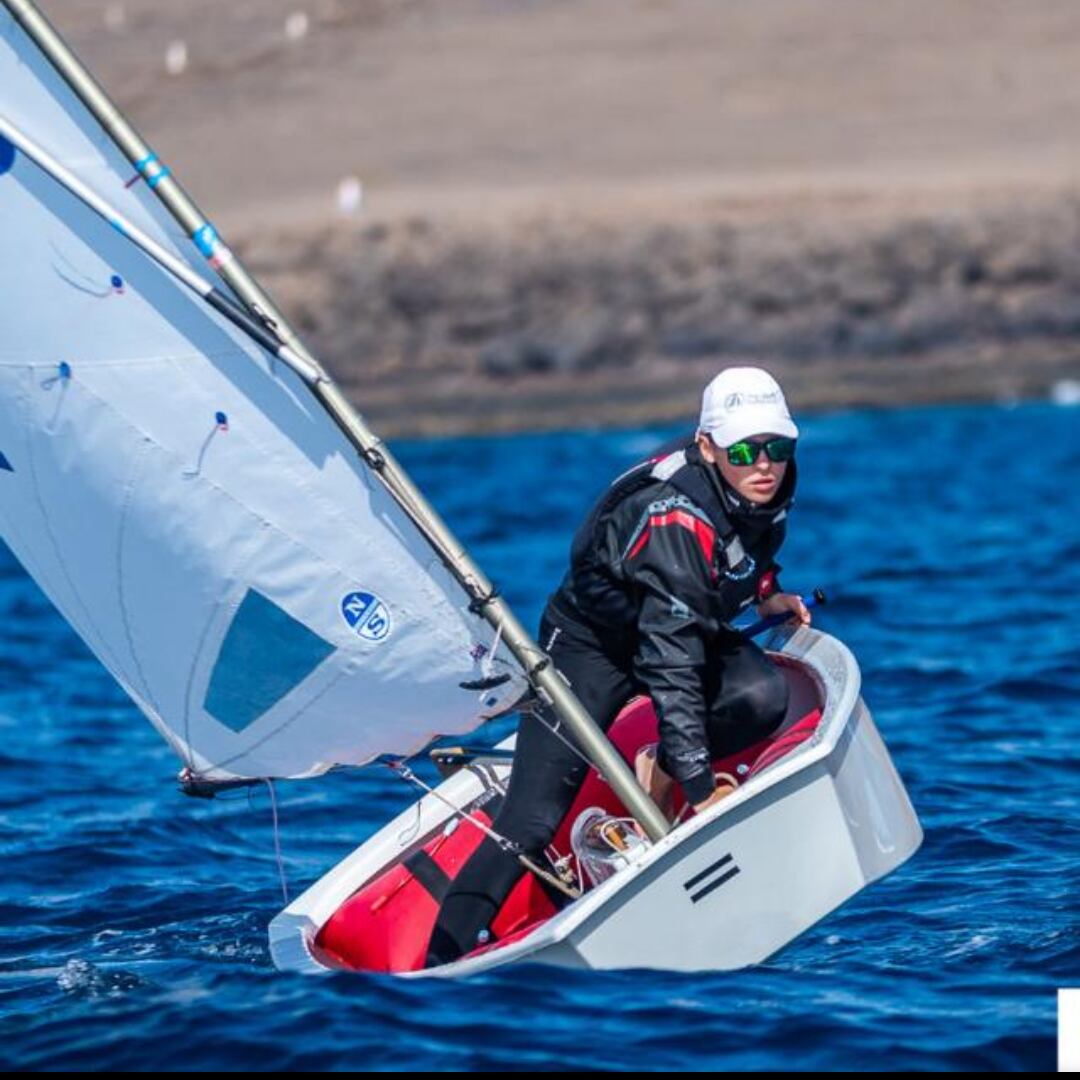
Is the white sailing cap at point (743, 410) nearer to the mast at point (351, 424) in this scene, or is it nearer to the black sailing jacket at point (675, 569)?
the black sailing jacket at point (675, 569)

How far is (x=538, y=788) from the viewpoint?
22.0 ft

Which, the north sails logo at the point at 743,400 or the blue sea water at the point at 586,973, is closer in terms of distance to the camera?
the blue sea water at the point at 586,973

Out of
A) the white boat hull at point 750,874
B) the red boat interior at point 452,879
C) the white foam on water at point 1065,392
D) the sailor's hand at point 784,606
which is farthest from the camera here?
the white foam on water at point 1065,392

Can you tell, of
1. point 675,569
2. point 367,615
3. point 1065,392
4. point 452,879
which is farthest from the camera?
point 1065,392

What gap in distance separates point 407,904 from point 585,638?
0.98 metres

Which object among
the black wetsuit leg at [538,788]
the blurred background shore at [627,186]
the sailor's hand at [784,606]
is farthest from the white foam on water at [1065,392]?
the black wetsuit leg at [538,788]

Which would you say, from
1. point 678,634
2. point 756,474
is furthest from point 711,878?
point 756,474

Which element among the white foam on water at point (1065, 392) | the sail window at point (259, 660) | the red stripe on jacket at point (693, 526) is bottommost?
the sail window at point (259, 660)

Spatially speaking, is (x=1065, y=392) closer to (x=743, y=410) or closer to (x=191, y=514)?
(x=743, y=410)

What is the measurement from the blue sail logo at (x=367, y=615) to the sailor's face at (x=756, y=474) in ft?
3.23

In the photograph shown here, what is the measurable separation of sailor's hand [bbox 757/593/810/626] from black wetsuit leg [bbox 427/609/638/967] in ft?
2.34

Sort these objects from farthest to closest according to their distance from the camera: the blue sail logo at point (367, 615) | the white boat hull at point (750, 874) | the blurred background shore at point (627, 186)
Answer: the blurred background shore at point (627, 186) → the blue sail logo at point (367, 615) → the white boat hull at point (750, 874)

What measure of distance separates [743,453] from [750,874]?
3.61 feet

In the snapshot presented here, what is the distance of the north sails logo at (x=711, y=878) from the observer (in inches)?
243
